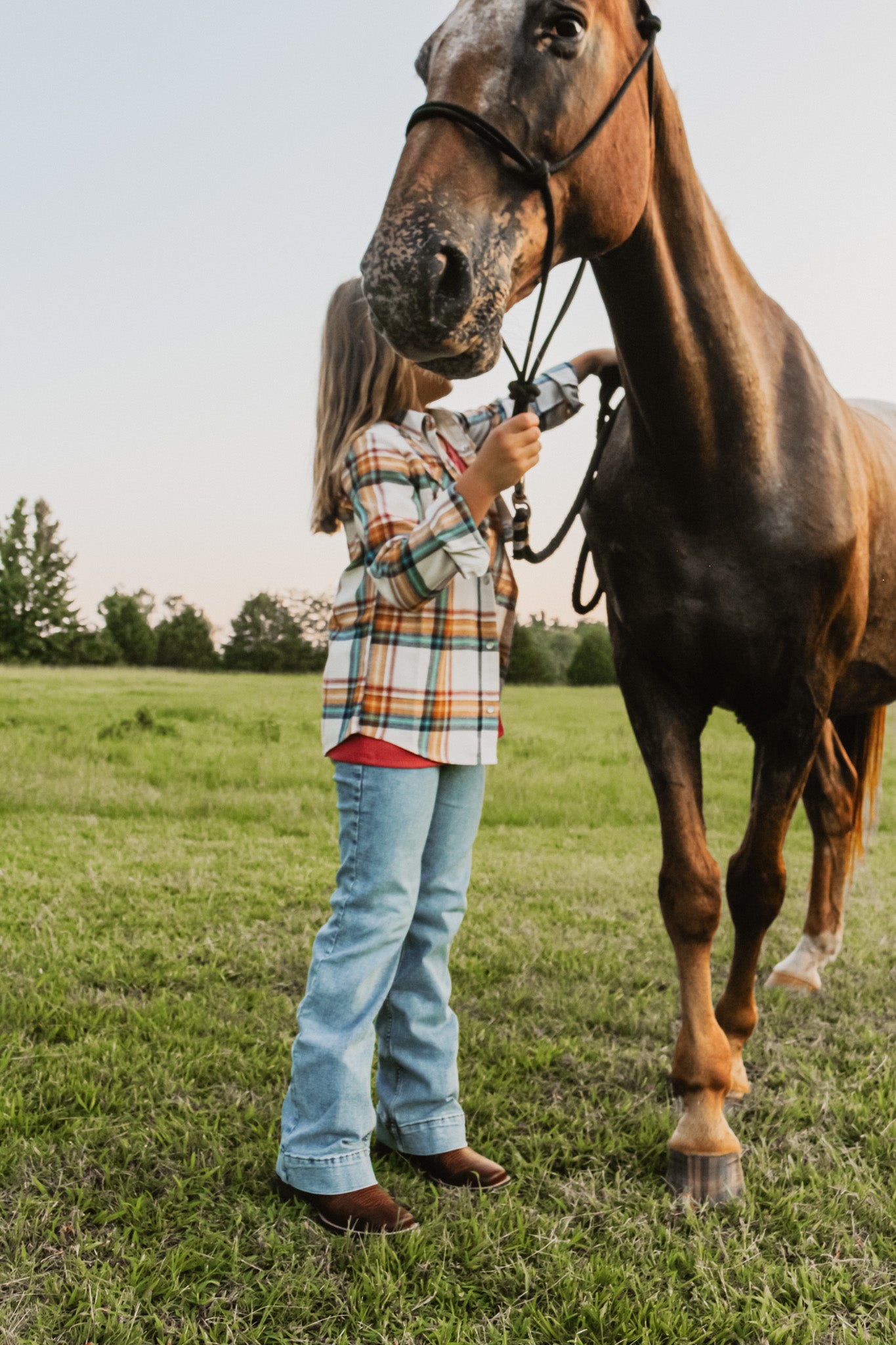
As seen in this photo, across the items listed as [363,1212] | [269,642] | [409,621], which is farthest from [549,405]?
[269,642]

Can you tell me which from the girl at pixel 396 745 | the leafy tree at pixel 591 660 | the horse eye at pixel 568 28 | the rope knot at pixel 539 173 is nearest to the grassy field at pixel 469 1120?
the girl at pixel 396 745

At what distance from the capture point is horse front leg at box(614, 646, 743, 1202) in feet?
6.93

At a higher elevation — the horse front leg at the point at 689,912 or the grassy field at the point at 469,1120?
the horse front leg at the point at 689,912

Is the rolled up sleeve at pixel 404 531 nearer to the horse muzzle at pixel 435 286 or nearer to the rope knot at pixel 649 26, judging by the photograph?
the horse muzzle at pixel 435 286

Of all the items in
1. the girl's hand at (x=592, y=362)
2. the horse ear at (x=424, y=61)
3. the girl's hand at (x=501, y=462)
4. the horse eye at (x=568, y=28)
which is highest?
the horse ear at (x=424, y=61)

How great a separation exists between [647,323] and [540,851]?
458cm

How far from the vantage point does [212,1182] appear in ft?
6.71

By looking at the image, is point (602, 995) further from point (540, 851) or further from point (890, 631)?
point (540, 851)

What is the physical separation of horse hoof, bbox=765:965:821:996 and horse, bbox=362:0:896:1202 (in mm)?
994

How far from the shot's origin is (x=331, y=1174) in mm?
1916

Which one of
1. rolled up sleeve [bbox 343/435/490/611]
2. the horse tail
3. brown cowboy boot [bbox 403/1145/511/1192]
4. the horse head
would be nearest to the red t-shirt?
rolled up sleeve [bbox 343/435/490/611]

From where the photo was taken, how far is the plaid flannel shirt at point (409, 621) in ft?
6.25

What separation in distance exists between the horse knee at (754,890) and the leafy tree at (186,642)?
554 inches

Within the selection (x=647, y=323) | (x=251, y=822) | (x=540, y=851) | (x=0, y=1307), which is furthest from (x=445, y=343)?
(x=251, y=822)
